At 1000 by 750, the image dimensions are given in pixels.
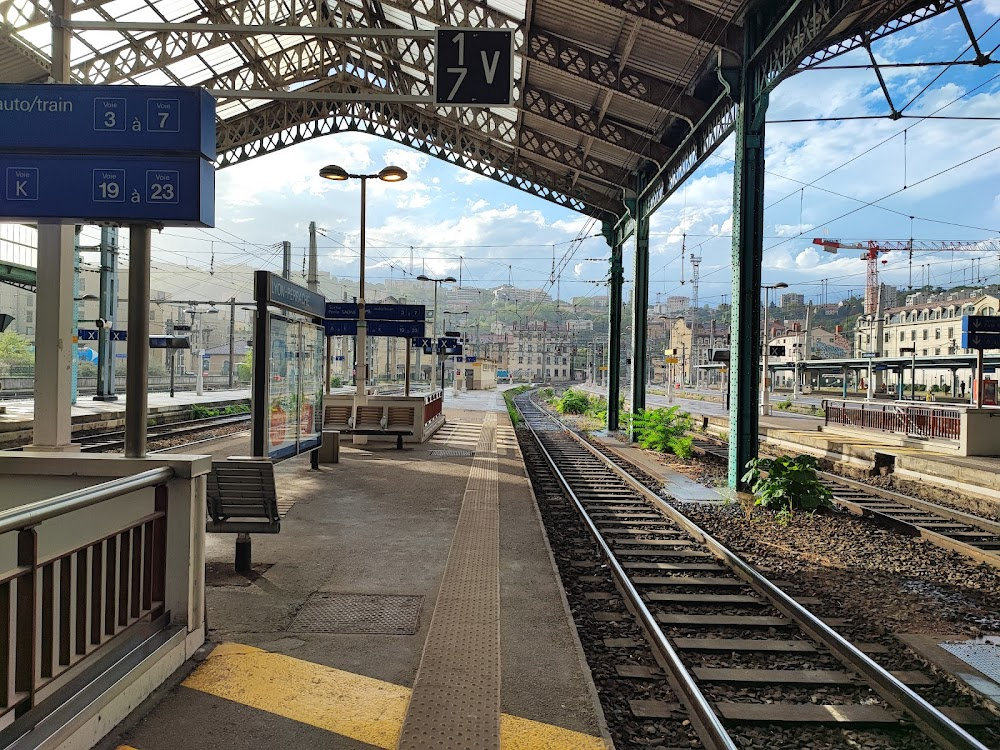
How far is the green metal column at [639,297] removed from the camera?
2117cm

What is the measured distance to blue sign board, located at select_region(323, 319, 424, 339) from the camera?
17.5 meters

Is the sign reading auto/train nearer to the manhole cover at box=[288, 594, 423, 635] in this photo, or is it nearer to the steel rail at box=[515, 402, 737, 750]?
the manhole cover at box=[288, 594, 423, 635]

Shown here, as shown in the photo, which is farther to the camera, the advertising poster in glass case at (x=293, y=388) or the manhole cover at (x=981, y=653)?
the advertising poster in glass case at (x=293, y=388)

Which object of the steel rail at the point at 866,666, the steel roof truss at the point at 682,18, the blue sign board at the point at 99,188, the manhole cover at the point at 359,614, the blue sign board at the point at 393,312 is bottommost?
the steel rail at the point at 866,666

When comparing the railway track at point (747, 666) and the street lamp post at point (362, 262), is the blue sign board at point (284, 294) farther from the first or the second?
the street lamp post at point (362, 262)

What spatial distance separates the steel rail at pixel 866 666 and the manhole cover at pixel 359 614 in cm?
285

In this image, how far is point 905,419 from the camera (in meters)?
17.9

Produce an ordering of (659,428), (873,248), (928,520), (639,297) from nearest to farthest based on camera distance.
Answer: (928,520) → (659,428) → (639,297) → (873,248)

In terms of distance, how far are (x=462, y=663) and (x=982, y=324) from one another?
15808 millimetres

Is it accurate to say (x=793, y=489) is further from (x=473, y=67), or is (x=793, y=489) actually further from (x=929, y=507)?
(x=473, y=67)

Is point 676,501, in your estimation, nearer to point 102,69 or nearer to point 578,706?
point 578,706

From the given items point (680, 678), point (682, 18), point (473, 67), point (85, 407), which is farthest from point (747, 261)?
point (85, 407)

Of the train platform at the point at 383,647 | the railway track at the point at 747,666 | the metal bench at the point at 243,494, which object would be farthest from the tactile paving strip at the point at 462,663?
the metal bench at the point at 243,494

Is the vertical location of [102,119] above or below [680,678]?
above
